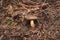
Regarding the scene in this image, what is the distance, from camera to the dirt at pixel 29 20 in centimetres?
368

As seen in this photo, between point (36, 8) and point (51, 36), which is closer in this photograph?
point (51, 36)

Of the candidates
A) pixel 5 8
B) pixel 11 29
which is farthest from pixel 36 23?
pixel 5 8

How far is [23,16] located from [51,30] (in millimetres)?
705

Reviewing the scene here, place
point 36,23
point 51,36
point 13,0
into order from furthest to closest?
1. point 13,0
2. point 36,23
3. point 51,36

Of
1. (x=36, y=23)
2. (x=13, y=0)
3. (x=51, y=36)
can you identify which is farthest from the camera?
(x=13, y=0)

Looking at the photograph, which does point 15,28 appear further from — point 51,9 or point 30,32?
point 51,9

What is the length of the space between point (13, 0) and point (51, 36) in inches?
51.2

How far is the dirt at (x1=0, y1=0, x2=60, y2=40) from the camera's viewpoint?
12.1 feet

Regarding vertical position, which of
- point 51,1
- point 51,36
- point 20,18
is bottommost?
point 51,36

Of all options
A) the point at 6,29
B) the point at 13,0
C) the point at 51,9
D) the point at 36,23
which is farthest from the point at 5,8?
the point at 51,9

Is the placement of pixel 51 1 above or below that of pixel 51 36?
above

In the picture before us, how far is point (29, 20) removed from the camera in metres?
3.85

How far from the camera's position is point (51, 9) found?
161 inches

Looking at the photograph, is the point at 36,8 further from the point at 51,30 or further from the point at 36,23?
the point at 51,30
